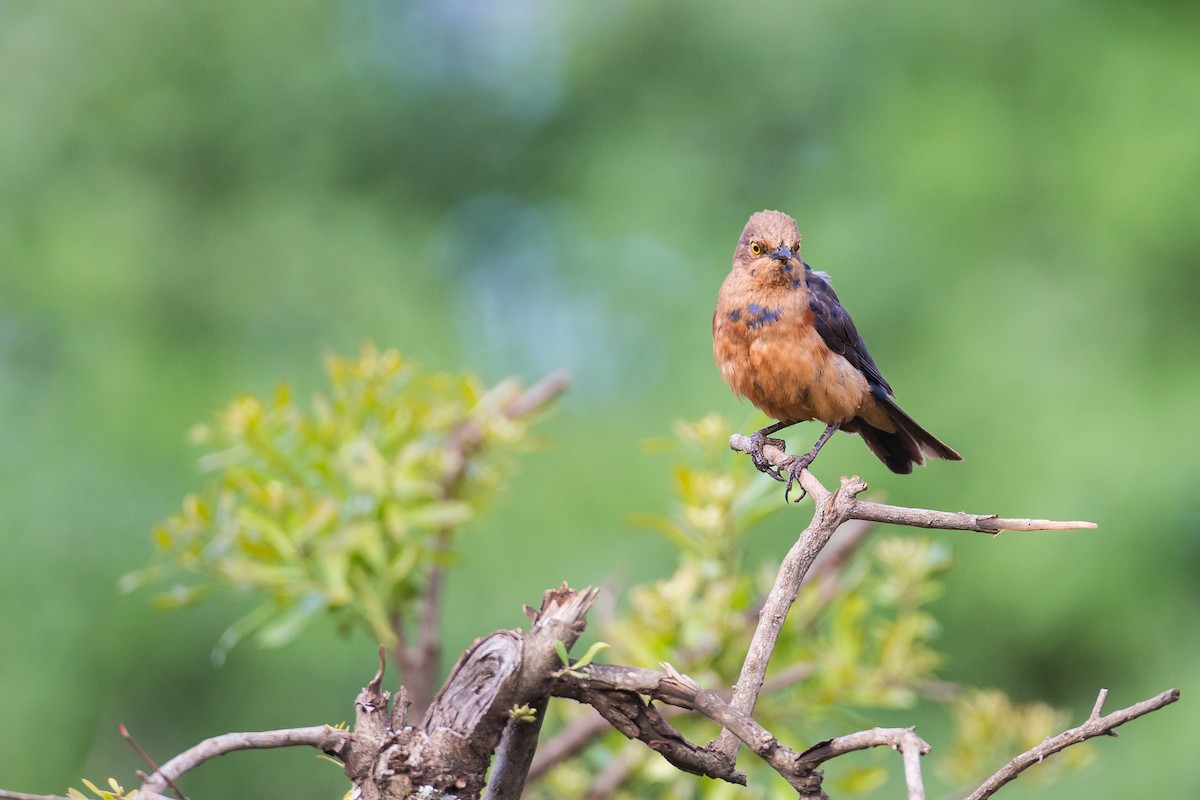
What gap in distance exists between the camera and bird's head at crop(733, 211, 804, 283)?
316 centimetres

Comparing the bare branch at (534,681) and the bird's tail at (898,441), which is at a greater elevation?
the bird's tail at (898,441)

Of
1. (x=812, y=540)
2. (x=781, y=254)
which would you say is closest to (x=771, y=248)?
(x=781, y=254)

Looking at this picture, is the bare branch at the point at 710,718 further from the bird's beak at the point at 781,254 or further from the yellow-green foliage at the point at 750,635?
the bird's beak at the point at 781,254

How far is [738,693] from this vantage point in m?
1.58

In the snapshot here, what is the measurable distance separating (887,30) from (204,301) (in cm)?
440

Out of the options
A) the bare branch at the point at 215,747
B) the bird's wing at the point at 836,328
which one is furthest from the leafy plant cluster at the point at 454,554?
the bare branch at the point at 215,747

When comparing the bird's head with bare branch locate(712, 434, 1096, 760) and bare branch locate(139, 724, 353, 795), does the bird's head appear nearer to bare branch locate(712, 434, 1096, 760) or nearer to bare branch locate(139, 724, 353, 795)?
bare branch locate(712, 434, 1096, 760)

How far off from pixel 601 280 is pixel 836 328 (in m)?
4.27

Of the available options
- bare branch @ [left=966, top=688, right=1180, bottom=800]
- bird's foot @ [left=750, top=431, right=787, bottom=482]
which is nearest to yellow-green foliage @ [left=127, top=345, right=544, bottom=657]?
bird's foot @ [left=750, top=431, right=787, bottom=482]

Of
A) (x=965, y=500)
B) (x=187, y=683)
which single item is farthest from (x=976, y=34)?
(x=187, y=683)

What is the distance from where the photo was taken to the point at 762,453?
2.89 metres

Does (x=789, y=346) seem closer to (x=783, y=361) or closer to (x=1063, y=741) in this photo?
(x=783, y=361)

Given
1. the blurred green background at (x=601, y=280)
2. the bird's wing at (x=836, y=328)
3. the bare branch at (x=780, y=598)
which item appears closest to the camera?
the bare branch at (x=780, y=598)

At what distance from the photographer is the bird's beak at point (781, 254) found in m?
3.13
